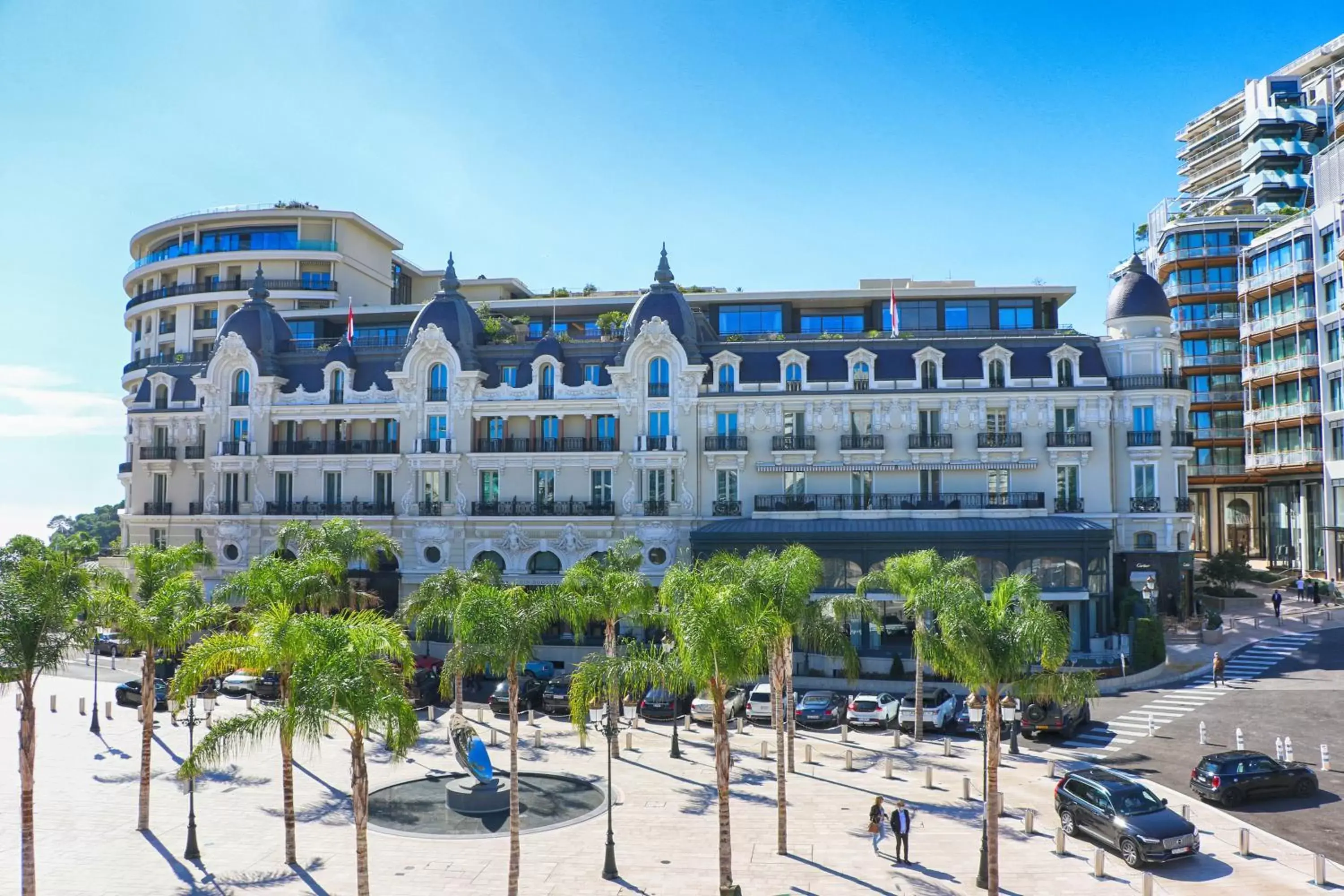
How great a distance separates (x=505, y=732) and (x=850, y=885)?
64.6 feet

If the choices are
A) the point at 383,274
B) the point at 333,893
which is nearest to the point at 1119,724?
the point at 333,893

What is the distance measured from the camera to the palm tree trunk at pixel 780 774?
27.9 m

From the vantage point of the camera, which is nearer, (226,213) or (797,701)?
(797,701)

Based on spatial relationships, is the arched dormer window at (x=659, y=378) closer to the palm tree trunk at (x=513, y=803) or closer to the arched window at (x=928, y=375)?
the arched window at (x=928, y=375)

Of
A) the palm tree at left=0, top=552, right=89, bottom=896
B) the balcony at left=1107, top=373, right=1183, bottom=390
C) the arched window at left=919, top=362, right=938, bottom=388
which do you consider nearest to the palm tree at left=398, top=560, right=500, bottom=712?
the palm tree at left=0, top=552, right=89, bottom=896

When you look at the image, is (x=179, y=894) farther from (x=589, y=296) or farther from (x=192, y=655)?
(x=589, y=296)

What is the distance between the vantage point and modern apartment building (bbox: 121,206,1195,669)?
58000 mm

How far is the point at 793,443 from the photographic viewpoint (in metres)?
60.1

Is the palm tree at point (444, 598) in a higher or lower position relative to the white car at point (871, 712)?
higher

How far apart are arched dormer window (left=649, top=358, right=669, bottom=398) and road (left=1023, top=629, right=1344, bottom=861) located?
96.6 feet

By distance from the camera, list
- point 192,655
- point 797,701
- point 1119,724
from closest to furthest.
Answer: point 192,655
point 1119,724
point 797,701

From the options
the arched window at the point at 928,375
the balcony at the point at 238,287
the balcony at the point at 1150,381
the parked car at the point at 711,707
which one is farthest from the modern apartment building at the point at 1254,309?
the balcony at the point at 238,287

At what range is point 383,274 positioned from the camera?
314 ft

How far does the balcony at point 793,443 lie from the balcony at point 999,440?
31.5 ft
